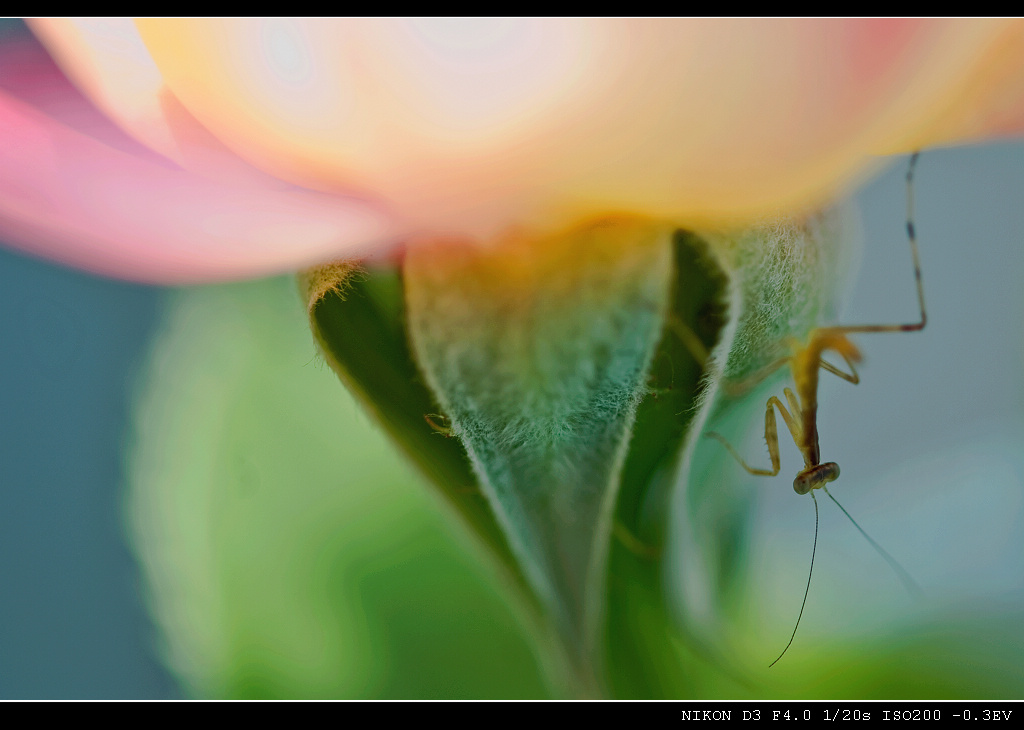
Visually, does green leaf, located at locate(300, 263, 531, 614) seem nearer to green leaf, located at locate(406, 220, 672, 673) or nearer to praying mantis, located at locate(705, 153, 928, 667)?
green leaf, located at locate(406, 220, 672, 673)

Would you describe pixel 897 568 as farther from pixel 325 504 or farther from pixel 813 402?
pixel 325 504

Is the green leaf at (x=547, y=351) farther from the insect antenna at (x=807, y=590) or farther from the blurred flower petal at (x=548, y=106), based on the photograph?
the insect antenna at (x=807, y=590)

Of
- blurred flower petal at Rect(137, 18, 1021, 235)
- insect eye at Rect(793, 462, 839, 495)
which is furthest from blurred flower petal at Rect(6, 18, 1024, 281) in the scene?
insect eye at Rect(793, 462, 839, 495)

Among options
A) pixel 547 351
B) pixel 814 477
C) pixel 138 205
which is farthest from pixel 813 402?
pixel 138 205

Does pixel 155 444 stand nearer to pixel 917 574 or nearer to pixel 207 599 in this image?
pixel 207 599

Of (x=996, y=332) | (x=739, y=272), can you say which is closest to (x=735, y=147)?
(x=739, y=272)
